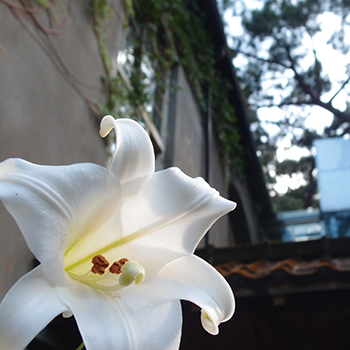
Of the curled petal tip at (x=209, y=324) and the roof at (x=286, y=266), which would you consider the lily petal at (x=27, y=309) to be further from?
the roof at (x=286, y=266)

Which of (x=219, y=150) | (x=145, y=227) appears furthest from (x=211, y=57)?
(x=145, y=227)

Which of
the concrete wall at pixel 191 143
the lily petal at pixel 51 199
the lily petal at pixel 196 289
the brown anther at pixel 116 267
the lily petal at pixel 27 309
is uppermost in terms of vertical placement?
the lily petal at pixel 51 199

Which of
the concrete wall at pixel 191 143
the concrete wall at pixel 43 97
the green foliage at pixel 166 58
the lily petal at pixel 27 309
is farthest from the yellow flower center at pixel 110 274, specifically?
the concrete wall at pixel 191 143

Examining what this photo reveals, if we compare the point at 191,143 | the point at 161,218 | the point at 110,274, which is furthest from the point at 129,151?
the point at 191,143

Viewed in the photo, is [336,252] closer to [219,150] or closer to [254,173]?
[219,150]

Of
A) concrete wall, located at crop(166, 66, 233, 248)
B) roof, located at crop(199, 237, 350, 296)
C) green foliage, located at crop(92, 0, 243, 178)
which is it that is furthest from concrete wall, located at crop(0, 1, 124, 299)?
concrete wall, located at crop(166, 66, 233, 248)

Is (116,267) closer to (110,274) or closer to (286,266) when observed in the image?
(110,274)
